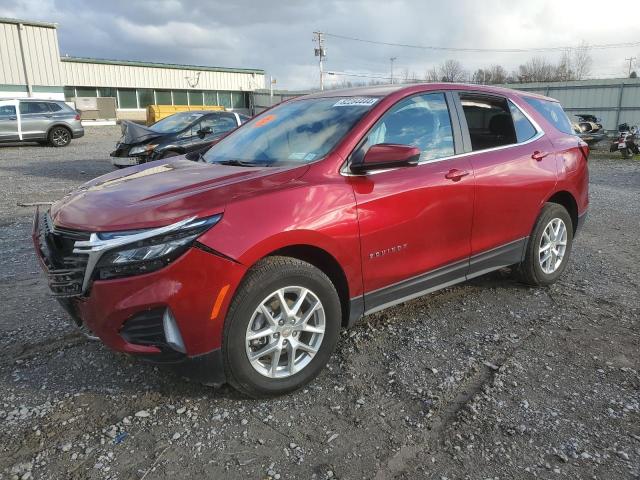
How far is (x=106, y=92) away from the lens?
3869cm

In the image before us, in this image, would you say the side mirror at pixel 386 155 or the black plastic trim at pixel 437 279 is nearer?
the side mirror at pixel 386 155

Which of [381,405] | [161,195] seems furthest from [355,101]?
[381,405]

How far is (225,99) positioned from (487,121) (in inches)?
1718

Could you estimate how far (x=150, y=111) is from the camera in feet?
97.2

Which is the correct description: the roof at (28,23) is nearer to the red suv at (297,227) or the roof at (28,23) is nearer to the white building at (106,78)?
the white building at (106,78)

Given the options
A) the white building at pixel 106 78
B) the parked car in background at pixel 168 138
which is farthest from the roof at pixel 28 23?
the parked car in background at pixel 168 138

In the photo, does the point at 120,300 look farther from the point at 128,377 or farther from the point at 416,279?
the point at 416,279

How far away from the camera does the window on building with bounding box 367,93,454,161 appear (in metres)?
3.38

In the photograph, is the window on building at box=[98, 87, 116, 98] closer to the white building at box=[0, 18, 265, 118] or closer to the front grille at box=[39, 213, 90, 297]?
the white building at box=[0, 18, 265, 118]

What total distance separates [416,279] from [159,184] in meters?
1.79

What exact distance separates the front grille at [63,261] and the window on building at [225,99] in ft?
143

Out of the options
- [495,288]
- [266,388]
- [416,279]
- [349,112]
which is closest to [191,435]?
[266,388]

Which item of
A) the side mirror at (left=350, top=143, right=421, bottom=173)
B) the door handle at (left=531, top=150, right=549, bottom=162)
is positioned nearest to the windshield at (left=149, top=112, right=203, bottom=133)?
the door handle at (left=531, top=150, right=549, bottom=162)

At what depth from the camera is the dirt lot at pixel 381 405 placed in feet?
7.80
